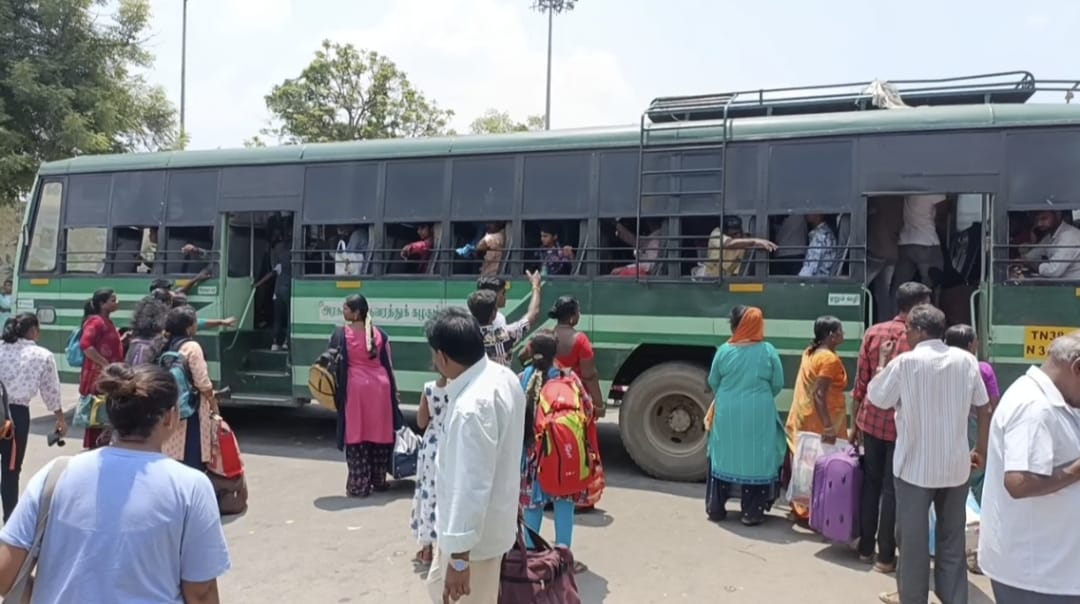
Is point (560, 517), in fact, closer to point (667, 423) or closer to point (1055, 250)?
point (667, 423)

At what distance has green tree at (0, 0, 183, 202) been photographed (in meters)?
16.0

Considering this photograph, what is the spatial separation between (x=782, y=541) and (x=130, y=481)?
4522 millimetres

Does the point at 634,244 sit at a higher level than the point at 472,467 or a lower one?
higher

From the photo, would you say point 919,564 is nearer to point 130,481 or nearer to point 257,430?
point 130,481

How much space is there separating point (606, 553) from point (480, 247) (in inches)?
134

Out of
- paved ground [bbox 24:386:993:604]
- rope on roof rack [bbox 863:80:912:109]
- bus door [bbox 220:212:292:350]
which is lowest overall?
paved ground [bbox 24:386:993:604]

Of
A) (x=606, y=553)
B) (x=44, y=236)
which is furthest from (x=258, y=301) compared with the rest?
(x=606, y=553)

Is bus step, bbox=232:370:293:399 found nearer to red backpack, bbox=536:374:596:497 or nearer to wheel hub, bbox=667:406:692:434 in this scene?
wheel hub, bbox=667:406:692:434

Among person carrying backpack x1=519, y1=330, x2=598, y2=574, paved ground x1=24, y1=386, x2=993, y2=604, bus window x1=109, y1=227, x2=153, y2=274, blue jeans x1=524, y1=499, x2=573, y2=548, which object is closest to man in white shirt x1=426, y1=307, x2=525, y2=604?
person carrying backpack x1=519, y1=330, x2=598, y2=574

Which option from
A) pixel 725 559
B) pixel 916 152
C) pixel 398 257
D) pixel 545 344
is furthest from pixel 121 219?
pixel 916 152

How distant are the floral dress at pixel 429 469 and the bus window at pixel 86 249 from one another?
6.83 meters

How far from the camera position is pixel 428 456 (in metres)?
4.20

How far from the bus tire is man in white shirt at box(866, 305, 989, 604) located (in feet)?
9.67

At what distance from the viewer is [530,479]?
433cm
